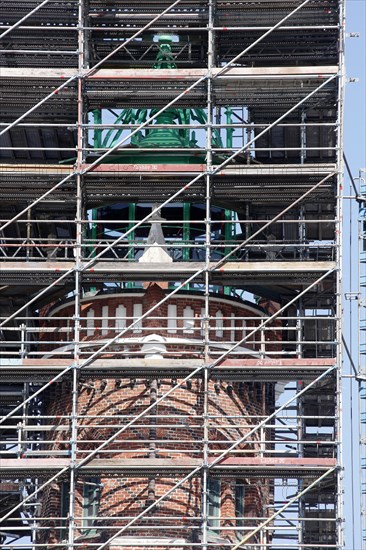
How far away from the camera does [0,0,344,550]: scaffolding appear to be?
53.6 m

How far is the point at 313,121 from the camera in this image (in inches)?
2334

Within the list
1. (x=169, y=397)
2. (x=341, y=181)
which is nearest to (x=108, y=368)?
(x=169, y=397)

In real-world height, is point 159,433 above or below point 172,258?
below

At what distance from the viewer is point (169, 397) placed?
55.4 m

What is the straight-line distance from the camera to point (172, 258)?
57000 millimetres

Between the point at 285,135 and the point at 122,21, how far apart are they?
201 inches

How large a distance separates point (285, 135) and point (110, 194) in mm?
5602

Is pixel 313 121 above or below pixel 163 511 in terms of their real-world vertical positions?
above

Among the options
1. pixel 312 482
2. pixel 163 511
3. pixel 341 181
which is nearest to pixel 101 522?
pixel 163 511

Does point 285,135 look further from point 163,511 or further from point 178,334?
point 163,511

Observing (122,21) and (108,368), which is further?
(122,21)

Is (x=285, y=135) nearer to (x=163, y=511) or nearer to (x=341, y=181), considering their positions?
(x=341, y=181)

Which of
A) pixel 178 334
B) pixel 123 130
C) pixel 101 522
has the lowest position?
pixel 101 522

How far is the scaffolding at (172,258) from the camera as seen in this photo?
5359cm
